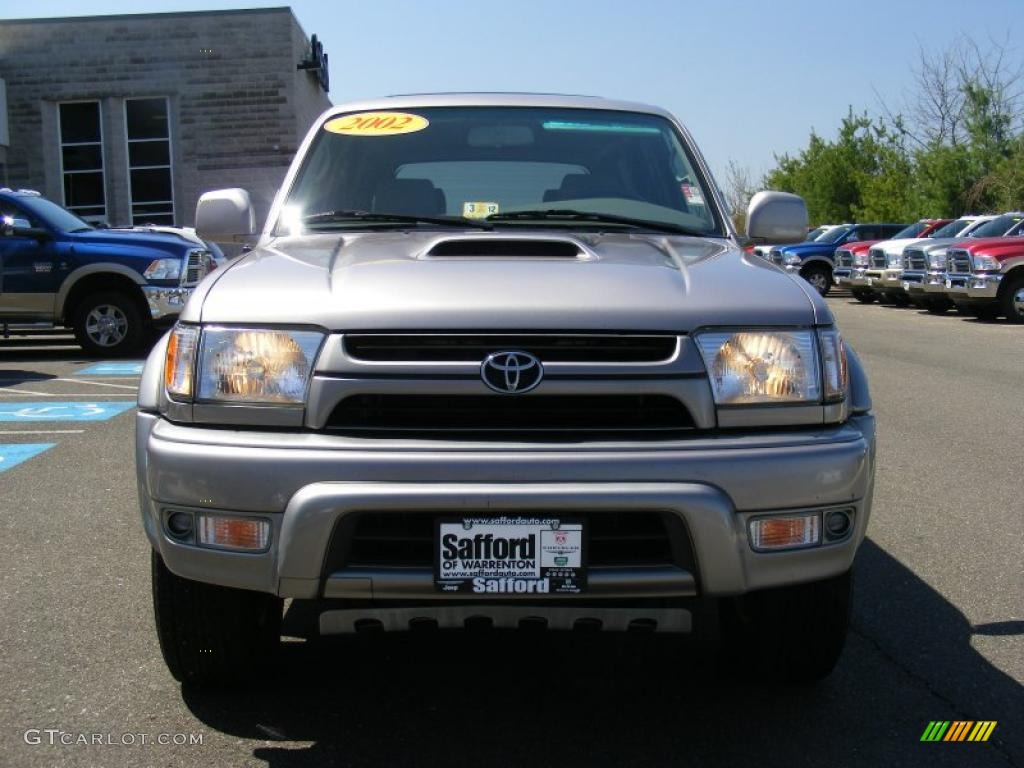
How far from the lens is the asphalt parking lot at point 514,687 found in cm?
300

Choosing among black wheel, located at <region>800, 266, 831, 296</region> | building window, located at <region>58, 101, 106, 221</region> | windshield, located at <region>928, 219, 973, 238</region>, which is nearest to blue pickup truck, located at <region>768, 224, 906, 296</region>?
black wheel, located at <region>800, 266, 831, 296</region>

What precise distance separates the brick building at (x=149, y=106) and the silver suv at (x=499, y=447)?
27558 millimetres

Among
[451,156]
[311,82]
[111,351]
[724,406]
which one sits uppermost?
[311,82]

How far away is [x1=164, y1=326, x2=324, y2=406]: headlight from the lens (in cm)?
284

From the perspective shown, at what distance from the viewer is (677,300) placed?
9.56 feet

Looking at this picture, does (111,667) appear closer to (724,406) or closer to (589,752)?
(589,752)

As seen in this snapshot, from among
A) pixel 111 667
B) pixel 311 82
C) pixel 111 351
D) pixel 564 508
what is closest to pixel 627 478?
pixel 564 508

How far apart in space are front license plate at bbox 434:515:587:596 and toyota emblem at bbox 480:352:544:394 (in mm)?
307

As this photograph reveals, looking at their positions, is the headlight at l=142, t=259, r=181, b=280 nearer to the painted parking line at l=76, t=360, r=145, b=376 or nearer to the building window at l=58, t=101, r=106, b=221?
the painted parking line at l=76, t=360, r=145, b=376

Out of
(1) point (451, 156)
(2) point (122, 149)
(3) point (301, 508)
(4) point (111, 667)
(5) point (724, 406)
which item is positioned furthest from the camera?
(2) point (122, 149)

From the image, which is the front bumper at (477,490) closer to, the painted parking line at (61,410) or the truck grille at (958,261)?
the painted parking line at (61,410)

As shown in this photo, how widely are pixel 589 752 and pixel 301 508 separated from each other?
977 mm

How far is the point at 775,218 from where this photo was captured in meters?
4.39

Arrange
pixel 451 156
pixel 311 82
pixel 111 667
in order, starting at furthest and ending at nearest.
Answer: pixel 311 82 → pixel 451 156 → pixel 111 667
